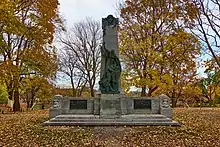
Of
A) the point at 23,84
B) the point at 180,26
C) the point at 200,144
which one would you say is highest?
the point at 180,26

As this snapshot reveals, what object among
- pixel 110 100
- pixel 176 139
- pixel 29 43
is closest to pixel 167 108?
pixel 110 100

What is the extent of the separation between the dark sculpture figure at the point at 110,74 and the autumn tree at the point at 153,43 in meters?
6.95

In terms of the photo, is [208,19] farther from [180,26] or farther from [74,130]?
[74,130]

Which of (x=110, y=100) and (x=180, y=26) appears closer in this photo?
(x=110, y=100)

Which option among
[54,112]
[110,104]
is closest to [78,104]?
[54,112]

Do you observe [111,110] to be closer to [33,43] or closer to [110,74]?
[110,74]

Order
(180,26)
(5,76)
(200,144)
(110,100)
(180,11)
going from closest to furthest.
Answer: (200,144) < (110,100) < (5,76) < (180,11) < (180,26)

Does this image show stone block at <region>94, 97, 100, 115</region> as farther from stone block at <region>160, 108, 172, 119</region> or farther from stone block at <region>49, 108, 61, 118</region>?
stone block at <region>160, 108, 172, 119</region>

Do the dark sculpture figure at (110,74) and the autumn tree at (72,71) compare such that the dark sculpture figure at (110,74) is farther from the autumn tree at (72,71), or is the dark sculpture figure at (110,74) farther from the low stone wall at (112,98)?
the autumn tree at (72,71)

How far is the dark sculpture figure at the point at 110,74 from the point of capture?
13.3 m

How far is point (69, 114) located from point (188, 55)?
11777 millimetres

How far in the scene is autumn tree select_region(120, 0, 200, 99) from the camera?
66.7 ft

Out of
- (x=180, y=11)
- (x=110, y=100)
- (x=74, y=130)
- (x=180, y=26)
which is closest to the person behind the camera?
(x=74, y=130)

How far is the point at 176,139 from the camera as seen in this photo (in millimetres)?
8852
